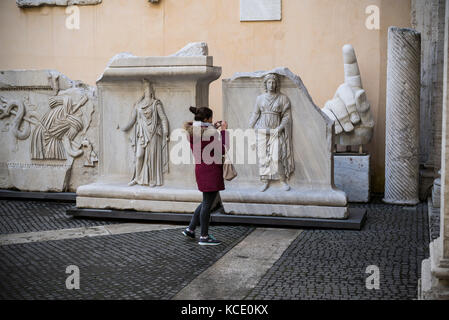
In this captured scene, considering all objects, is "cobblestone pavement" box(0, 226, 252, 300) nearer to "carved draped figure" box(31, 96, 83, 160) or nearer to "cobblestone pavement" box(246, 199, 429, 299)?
"cobblestone pavement" box(246, 199, 429, 299)

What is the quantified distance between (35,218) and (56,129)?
6.01ft

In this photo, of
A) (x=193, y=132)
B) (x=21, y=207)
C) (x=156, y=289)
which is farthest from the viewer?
(x=21, y=207)

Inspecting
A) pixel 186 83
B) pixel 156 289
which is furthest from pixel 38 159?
pixel 156 289

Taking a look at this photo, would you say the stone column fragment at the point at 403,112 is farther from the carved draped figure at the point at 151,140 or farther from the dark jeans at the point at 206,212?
the dark jeans at the point at 206,212

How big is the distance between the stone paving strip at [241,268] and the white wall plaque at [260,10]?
17.8ft

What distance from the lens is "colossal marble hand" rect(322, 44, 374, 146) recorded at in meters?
9.26

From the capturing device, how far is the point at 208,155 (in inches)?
239

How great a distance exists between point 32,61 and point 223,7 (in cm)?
462

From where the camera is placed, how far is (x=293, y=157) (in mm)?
7359

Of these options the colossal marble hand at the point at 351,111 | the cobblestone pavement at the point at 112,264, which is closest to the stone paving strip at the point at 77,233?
the cobblestone pavement at the point at 112,264

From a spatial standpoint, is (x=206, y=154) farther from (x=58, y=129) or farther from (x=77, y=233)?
(x=58, y=129)

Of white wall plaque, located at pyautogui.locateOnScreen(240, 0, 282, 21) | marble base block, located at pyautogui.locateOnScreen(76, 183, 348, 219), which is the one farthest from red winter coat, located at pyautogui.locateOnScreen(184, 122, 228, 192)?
white wall plaque, located at pyautogui.locateOnScreen(240, 0, 282, 21)
